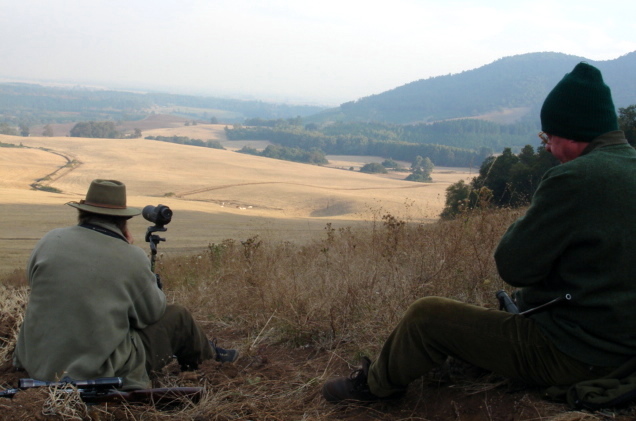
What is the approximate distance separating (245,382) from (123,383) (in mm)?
810

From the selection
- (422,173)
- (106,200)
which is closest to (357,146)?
(422,173)

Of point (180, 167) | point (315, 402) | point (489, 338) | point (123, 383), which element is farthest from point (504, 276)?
point (180, 167)

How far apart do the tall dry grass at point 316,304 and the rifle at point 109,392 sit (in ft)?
0.31

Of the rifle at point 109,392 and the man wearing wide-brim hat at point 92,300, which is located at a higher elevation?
the man wearing wide-brim hat at point 92,300

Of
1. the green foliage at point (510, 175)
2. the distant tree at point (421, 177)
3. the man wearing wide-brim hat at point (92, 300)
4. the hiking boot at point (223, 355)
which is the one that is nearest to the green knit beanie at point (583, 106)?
the man wearing wide-brim hat at point (92, 300)

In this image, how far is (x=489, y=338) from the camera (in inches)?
108

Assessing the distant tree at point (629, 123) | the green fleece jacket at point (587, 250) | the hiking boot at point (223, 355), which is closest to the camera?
the green fleece jacket at point (587, 250)

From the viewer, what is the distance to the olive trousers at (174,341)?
3482 millimetres

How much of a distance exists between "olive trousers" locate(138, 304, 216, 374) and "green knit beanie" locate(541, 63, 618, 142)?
8.35 ft

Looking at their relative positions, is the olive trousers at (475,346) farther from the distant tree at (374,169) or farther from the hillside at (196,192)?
the distant tree at (374,169)

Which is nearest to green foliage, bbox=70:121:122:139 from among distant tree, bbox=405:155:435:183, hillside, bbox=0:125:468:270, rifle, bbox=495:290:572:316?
hillside, bbox=0:125:468:270

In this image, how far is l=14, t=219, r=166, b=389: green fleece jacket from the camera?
2.99 metres

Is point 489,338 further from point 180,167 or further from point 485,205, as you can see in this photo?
point 180,167

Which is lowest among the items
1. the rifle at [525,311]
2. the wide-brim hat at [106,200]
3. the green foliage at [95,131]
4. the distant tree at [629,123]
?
the green foliage at [95,131]
